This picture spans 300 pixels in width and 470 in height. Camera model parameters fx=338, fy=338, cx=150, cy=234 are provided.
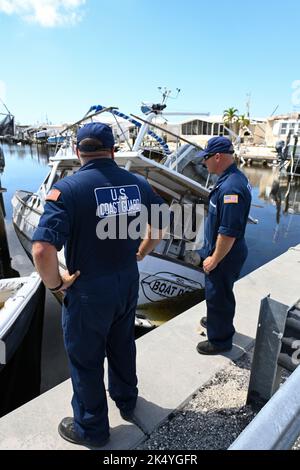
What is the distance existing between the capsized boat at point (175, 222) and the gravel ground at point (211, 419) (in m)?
2.85

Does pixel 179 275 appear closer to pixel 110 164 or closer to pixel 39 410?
pixel 39 410

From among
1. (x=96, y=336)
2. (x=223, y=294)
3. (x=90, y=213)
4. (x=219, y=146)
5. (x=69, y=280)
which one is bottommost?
(x=223, y=294)


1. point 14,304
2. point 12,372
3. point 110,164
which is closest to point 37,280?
point 14,304

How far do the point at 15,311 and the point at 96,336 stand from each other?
2.15 meters

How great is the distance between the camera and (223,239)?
9.08 ft

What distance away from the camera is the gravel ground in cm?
227

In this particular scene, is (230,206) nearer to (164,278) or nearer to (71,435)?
(71,435)

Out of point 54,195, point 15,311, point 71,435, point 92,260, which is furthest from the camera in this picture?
point 15,311

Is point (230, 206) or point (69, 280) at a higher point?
point (230, 206)

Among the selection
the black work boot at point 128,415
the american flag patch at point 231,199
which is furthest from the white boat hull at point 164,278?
the black work boot at point 128,415

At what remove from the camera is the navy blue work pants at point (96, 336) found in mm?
1935

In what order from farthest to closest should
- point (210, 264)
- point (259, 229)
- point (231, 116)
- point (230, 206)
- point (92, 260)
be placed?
point (231, 116)
point (259, 229)
point (210, 264)
point (230, 206)
point (92, 260)

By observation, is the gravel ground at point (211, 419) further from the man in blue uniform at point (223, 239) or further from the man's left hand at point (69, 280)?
the man's left hand at point (69, 280)

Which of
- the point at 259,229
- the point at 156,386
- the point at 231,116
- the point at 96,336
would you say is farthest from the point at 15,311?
the point at 231,116
